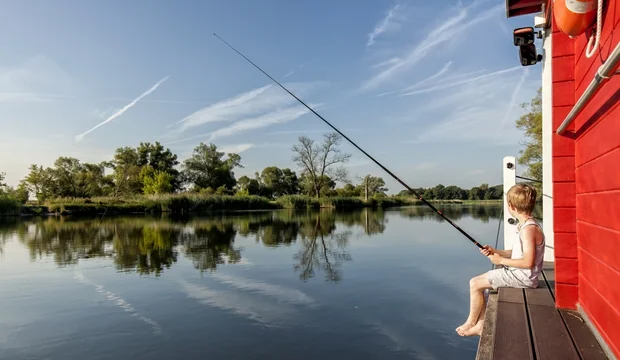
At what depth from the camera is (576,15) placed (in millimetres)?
1586

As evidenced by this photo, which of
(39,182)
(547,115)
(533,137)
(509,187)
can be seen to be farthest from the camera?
(39,182)

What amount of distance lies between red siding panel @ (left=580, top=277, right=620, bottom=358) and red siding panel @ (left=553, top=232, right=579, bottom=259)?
144mm

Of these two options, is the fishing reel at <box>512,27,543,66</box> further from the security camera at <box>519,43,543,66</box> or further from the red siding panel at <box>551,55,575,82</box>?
the red siding panel at <box>551,55,575,82</box>

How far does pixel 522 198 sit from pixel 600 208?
776 mm

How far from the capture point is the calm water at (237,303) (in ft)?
11.4

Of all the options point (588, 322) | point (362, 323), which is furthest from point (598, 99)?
point (362, 323)

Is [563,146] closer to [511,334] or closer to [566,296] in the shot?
[566,296]

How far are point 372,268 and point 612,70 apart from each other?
5.97 m

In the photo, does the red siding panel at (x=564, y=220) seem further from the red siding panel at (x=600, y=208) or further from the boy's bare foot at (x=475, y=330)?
the boy's bare foot at (x=475, y=330)

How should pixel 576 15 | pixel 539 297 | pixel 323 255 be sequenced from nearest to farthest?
1. pixel 576 15
2. pixel 539 297
3. pixel 323 255

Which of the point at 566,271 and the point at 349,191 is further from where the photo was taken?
the point at 349,191

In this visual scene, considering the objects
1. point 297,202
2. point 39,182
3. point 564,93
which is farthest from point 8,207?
point 564,93

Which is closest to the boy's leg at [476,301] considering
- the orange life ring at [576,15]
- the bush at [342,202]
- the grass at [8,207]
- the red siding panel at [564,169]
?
the red siding panel at [564,169]

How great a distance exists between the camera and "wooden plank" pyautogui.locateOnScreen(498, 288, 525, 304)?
Result: 8.45 ft
